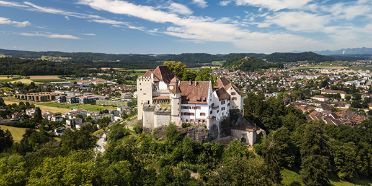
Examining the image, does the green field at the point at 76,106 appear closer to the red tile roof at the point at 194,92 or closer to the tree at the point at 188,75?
the tree at the point at 188,75

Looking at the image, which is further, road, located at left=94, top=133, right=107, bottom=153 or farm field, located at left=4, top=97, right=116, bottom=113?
farm field, located at left=4, top=97, right=116, bottom=113

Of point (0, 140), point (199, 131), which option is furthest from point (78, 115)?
point (199, 131)

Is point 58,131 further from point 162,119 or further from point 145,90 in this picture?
point 162,119

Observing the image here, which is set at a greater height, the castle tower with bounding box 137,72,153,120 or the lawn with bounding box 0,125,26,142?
the castle tower with bounding box 137,72,153,120

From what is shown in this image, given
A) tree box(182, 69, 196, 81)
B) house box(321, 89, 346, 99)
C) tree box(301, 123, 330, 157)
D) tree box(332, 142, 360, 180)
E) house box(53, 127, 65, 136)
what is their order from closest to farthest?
tree box(301, 123, 330, 157) < tree box(332, 142, 360, 180) < tree box(182, 69, 196, 81) < house box(53, 127, 65, 136) < house box(321, 89, 346, 99)

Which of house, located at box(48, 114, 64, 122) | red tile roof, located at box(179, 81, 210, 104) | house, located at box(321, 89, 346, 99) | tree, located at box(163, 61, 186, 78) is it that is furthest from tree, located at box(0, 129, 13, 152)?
house, located at box(321, 89, 346, 99)

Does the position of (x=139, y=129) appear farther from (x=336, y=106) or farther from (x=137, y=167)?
(x=336, y=106)

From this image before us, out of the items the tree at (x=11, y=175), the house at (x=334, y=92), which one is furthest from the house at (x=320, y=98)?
the tree at (x=11, y=175)

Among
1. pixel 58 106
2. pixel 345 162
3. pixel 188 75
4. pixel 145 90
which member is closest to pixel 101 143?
pixel 145 90

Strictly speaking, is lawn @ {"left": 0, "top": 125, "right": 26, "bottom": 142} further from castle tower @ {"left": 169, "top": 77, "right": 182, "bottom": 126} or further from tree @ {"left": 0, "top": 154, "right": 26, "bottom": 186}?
tree @ {"left": 0, "top": 154, "right": 26, "bottom": 186}
